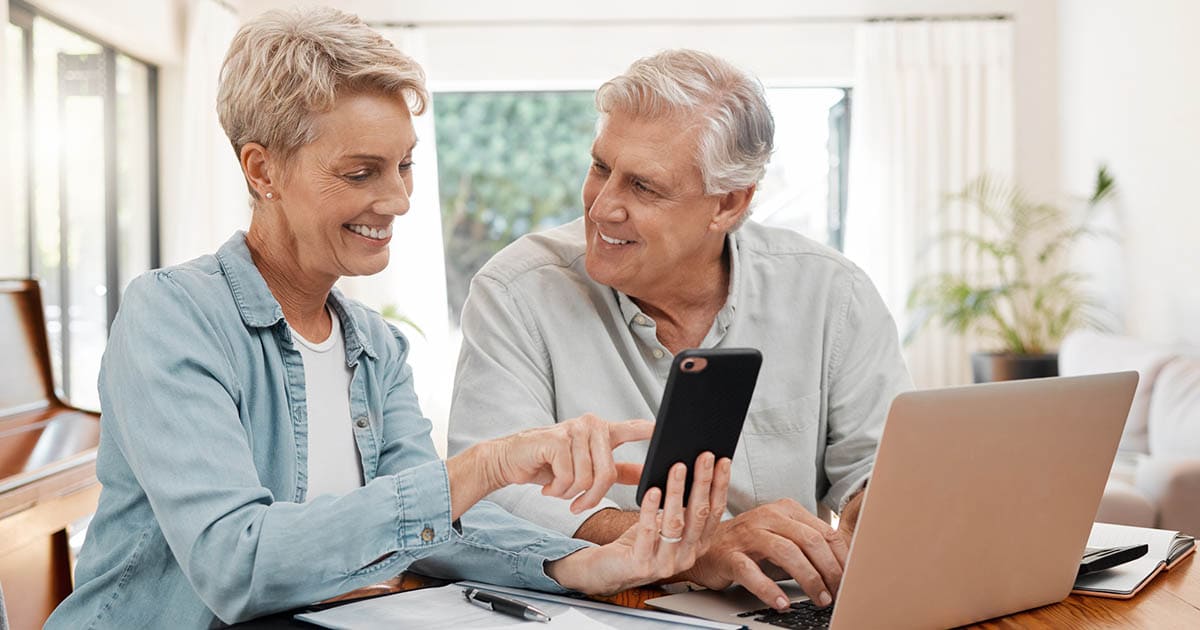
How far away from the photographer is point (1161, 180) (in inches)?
186

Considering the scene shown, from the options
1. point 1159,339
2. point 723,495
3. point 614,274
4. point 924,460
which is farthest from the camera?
point 1159,339

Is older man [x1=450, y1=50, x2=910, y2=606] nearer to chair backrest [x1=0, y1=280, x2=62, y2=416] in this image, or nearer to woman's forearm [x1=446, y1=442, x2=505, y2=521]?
woman's forearm [x1=446, y1=442, x2=505, y2=521]

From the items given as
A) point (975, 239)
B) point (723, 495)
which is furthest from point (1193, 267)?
point (723, 495)

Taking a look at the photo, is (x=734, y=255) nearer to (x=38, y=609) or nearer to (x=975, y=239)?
(x=38, y=609)

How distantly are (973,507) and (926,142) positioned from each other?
558cm

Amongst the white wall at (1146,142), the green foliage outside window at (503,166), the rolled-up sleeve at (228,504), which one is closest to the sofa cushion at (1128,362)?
the white wall at (1146,142)

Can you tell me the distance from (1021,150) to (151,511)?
6102mm

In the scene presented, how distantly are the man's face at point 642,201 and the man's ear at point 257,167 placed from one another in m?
0.54

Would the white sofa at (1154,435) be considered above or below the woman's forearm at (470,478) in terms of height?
below

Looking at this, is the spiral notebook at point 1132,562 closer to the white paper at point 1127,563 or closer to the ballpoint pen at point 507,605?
the white paper at point 1127,563

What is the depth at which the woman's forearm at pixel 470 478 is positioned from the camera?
1.05 meters

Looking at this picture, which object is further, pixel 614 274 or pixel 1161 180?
pixel 1161 180

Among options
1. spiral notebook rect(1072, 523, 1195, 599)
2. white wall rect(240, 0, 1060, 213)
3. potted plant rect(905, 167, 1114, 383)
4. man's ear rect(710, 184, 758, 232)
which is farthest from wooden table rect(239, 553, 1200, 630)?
white wall rect(240, 0, 1060, 213)

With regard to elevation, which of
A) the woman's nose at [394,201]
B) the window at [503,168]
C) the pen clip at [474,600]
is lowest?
the pen clip at [474,600]
